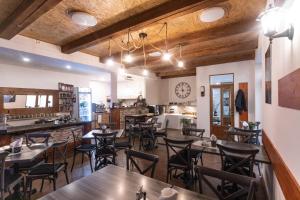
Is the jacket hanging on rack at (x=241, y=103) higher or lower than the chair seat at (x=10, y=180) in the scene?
higher

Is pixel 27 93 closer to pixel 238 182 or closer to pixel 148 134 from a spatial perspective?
pixel 148 134

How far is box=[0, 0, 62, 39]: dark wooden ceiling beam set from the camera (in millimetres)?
2171

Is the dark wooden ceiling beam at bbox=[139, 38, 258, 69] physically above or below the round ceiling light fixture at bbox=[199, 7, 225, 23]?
above

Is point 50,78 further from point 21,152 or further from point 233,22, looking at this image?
point 233,22

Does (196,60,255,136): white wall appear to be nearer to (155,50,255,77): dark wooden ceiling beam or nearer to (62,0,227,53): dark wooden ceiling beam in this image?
(155,50,255,77): dark wooden ceiling beam

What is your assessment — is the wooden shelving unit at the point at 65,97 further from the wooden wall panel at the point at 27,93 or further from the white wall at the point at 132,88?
the white wall at the point at 132,88

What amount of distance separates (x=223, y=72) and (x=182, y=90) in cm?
257

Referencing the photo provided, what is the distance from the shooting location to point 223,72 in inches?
248

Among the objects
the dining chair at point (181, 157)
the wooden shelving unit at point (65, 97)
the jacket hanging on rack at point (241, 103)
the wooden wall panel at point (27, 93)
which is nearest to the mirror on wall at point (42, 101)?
the wooden wall panel at point (27, 93)

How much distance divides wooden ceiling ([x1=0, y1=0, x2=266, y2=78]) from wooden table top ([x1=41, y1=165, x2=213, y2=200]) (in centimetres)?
218

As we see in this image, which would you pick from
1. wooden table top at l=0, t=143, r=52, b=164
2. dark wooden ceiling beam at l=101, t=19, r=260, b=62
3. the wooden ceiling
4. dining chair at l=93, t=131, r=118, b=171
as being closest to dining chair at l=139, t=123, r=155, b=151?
dining chair at l=93, t=131, r=118, b=171

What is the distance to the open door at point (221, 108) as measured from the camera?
20.3 ft

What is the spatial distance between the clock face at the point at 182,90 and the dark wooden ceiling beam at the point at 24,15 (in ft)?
22.6

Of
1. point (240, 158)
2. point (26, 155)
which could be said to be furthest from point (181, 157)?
point (26, 155)
